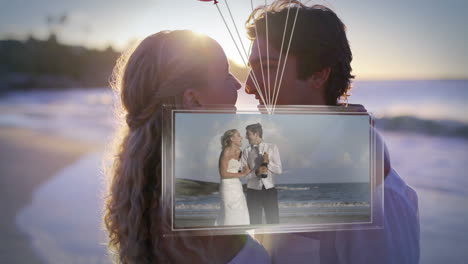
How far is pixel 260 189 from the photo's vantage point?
1080mm

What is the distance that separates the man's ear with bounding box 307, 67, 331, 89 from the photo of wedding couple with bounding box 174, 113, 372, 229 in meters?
0.49

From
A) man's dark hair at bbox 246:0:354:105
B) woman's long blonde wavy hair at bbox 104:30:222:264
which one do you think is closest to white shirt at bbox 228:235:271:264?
woman's long blonde wavy hair at bbox 104:30:222:264

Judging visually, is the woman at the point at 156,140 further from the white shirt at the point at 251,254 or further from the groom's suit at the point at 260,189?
the groom's suit at the point at 260,189

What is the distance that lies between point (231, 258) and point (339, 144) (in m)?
0.42

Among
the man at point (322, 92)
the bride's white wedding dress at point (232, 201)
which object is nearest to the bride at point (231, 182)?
the bride's white wedding dress at point (232, 201)

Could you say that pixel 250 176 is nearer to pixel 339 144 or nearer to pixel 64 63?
pixel 339 144

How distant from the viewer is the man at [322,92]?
1.30 metres

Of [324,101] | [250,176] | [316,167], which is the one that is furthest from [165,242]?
[324,101]

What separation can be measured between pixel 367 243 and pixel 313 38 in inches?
27.1

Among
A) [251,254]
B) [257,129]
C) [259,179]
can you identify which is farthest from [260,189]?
[251,254]

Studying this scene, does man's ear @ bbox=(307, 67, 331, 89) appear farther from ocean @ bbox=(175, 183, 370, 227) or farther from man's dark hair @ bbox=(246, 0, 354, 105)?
ocean @ bbox=(175, 183, 370, 227)

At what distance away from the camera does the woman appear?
1.19 metres

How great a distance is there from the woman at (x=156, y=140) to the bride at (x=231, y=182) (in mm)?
154

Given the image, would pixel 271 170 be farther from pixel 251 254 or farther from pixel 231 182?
pixel 251 254
